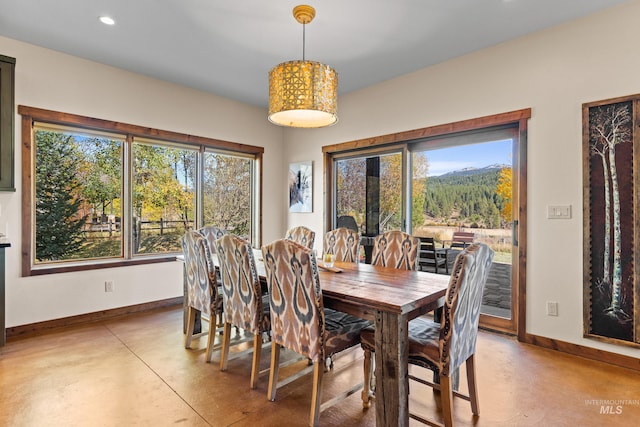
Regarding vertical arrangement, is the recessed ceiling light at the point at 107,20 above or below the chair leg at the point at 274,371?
above

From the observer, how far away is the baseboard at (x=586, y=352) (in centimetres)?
261

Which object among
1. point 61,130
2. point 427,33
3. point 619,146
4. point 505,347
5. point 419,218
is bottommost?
point 505,347

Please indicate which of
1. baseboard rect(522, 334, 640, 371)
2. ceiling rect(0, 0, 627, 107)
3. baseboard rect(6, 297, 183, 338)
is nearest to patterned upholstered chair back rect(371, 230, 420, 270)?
baseboard rect(522, 334, 640, 371)

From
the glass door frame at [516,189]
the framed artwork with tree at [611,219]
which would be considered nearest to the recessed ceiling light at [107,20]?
the glass door frame at [516,189]

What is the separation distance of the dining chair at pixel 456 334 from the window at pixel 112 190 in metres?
3.43

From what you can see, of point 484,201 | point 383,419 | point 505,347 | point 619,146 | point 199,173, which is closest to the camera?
point 383,419

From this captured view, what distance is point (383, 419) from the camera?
1723mm

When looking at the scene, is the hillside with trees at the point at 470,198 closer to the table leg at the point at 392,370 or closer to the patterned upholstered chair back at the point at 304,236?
the patterned upholstered chair back at the point at 304,236

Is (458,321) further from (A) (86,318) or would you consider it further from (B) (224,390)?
(A) (86,318)

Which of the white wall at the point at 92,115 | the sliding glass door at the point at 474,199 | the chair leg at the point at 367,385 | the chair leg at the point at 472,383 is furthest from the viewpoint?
the sliding glass door at the point at 474,199

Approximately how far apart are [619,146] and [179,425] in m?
3.73

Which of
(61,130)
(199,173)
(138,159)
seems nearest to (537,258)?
(199,173)

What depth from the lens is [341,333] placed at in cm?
201

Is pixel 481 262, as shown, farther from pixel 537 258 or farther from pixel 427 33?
pixel 427 33
